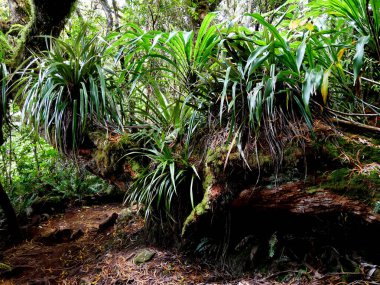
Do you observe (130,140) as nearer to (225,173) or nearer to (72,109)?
(72,109)

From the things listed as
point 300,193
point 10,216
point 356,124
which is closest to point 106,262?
point 10,216

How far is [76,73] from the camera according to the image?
6.86ft

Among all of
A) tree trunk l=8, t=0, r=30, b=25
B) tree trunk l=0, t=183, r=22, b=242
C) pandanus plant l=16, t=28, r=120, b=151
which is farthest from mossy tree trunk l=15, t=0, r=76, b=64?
tree trunk l=0, t=183, r=22, b=242

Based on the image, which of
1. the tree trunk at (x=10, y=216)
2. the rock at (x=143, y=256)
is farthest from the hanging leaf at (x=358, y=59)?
the tree trunk at (x=10, y=216)

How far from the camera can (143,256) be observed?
213cm

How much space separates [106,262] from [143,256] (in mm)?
352

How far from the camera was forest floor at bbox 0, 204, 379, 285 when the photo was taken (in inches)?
69.1

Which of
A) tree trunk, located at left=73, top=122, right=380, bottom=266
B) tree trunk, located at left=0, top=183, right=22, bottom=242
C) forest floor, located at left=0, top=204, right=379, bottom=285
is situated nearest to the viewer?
tree trunk, located at left=73, top=122, right=380, bottom=266

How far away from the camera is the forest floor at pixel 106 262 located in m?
1.76

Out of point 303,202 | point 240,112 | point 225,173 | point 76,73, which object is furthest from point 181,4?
point 303,202

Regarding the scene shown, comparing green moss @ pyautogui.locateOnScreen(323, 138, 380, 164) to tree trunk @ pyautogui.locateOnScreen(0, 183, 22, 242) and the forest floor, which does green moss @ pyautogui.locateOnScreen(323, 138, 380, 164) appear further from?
tree trunk @ pyautogui.locateOnScreen(0, 183, 22, 242)

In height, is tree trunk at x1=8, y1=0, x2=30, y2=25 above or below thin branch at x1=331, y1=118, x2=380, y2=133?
above

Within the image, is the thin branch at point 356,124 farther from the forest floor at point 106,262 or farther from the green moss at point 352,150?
the forest floor at point 106,262

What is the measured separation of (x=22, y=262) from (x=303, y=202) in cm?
255
